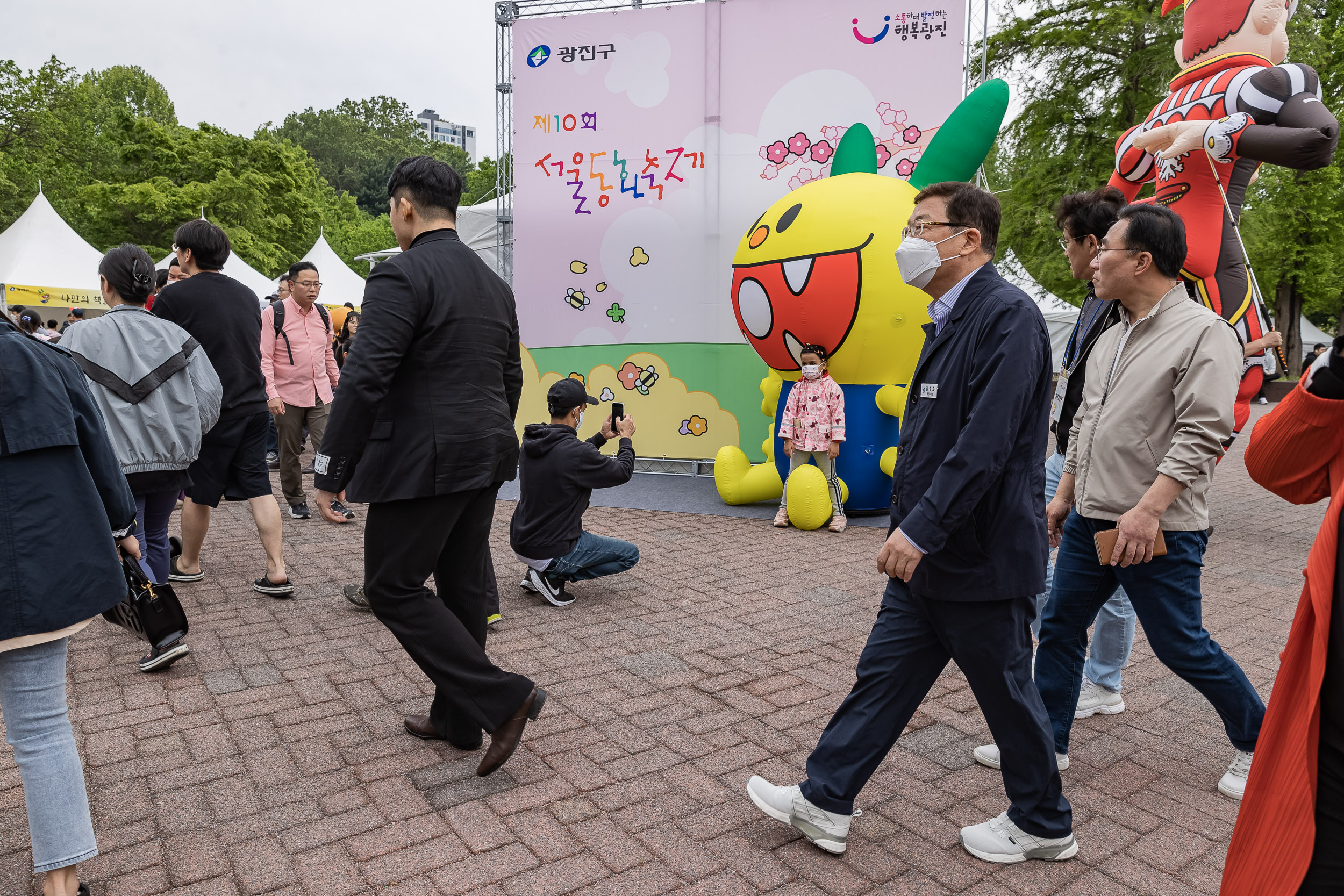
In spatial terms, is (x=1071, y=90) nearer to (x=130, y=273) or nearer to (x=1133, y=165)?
(x=1133, y=165)

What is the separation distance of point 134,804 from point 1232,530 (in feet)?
26.7

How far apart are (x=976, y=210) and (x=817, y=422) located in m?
4.72

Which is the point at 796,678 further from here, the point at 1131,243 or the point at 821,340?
the point at 821,340

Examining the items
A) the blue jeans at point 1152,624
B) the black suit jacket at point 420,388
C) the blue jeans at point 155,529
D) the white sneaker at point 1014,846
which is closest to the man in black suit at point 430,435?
the black suit jacket at point 420,388

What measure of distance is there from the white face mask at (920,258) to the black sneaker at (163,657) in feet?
11.4

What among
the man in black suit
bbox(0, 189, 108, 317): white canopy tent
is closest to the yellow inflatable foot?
the man in black suit

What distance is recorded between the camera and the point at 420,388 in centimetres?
305

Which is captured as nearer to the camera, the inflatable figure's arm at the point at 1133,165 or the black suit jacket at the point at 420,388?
the black suit jacket at the point at 420,388

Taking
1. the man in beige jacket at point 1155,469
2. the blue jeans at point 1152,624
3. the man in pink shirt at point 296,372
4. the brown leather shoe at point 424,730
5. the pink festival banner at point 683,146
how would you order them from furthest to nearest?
the pink festival banner at point 683,146 → the man in pink shirt at point 296,372 → the brown leather shoe at point 424,730 → the blue jeans at point 1152,624 → the man in beige jacket at point 1155,469

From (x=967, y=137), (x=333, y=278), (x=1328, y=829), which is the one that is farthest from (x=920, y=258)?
(x=333, y=278)

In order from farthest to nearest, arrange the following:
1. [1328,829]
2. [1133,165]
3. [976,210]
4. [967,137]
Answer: [967,137] → [1133,165] → [976,210] → [1328,829]

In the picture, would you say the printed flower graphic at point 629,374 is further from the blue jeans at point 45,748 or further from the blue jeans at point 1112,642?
the blue jeans at point 45,748

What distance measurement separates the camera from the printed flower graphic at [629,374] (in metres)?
9.59

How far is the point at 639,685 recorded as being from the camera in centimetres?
406
